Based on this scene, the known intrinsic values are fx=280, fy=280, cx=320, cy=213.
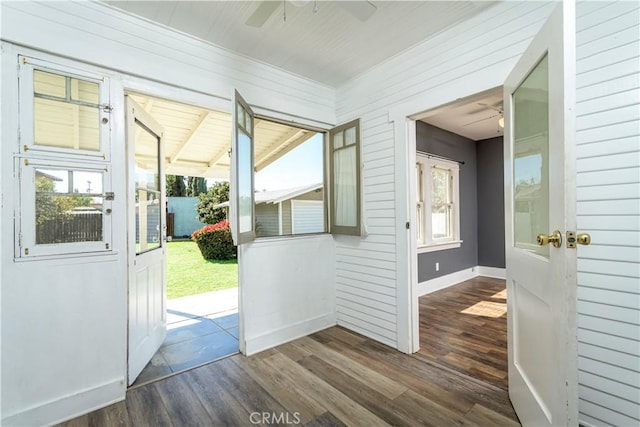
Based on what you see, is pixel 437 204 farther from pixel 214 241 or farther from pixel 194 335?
pixel 214 241

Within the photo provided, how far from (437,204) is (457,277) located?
1422 mm

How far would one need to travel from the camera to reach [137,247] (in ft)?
A: 7.69

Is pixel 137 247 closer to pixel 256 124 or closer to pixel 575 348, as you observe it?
pixel 256 124

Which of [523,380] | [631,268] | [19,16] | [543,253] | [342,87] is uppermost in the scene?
[342,87]

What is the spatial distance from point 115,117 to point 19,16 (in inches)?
27.4

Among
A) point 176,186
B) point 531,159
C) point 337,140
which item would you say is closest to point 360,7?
point 531,159

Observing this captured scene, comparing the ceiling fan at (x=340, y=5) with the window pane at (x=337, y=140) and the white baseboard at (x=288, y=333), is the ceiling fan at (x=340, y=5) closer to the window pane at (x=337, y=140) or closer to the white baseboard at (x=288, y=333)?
the window pane at (x=337, y=140)

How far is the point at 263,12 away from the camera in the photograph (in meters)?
1.70

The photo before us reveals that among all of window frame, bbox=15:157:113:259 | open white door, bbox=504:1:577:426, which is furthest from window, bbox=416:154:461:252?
window frame, bbox=15:157:113:259

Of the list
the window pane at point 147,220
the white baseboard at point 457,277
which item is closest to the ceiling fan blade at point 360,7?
the window pane at point 147,220

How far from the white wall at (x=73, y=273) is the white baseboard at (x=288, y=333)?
1.04 m

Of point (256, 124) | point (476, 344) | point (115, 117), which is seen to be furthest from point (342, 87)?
point (476, 344)

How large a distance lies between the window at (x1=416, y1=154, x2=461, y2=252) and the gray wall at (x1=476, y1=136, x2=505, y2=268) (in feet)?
2.71

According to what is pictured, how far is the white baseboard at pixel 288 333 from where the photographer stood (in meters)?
2.70
